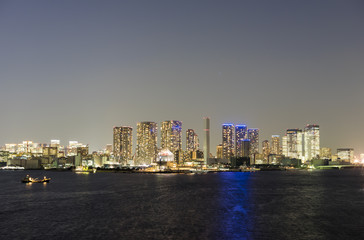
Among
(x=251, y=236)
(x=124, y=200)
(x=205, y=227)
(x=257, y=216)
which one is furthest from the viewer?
(x=124, y=200)

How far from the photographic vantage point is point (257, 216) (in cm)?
5156

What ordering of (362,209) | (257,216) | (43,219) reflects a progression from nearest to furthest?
1. (43,219)
2. (257,216)
3. (362,209)

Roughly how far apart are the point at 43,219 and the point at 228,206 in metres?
28.8

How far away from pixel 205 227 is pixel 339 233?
14.3 meters

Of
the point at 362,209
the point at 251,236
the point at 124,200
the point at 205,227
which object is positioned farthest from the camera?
the point at 124,200

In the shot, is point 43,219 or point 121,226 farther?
point 43,219

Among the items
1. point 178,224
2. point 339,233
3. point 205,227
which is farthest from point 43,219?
point 339,233

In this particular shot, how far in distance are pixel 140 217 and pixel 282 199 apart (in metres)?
32.7

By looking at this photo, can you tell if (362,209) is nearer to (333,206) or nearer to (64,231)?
(333,206)

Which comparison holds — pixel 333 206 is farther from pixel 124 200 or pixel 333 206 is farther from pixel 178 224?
pixel 124 200

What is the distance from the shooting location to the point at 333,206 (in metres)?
62.3

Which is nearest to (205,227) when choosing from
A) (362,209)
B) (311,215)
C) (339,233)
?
(339,233)

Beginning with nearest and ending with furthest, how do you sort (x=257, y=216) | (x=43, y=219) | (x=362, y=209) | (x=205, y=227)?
(x=205, y=227) < (x=43, y=219) < (x=257, y=216) < (x=362, y=209)

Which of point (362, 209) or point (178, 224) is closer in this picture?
point (178, 224)
